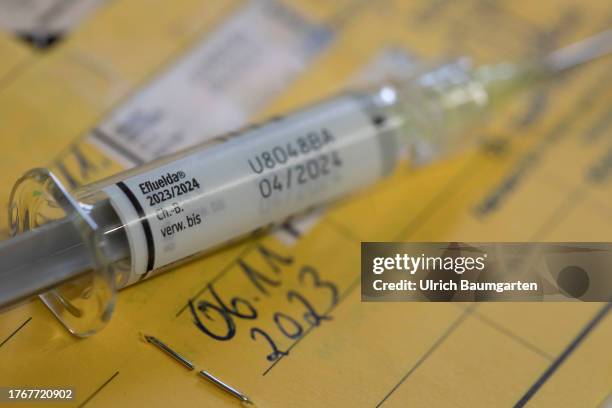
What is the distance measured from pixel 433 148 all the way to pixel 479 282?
0.41 ft

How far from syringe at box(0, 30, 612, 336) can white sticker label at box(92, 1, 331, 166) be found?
0.09 meters

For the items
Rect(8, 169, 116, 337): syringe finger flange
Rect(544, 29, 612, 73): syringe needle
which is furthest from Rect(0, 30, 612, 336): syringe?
Rect(544, 29, 612, 73): syringe needle

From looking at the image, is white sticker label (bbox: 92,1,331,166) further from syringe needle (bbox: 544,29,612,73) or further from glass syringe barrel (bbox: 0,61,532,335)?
syringe needle (bbox: 544,29,612,73)

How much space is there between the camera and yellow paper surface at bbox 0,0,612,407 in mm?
495

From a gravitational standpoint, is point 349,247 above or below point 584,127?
below

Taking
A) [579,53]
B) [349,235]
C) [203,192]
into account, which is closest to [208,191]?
[203,192]

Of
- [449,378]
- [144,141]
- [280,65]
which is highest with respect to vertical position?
[280,65]

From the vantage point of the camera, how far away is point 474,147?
0.65 metres

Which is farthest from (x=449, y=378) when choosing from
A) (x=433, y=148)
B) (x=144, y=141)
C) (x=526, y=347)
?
(x=144, y=141)

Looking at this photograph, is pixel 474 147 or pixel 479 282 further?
pixel 474 147

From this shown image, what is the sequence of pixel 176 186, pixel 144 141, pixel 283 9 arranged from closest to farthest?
1. pixel 176 186
2. pixel 144 141
3. pixel 283 9

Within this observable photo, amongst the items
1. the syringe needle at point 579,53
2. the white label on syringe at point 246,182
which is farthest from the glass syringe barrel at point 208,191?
the syringe needle at point 579,53

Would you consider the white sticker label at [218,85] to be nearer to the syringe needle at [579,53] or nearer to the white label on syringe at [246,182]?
the white label on syringe at [246,182]

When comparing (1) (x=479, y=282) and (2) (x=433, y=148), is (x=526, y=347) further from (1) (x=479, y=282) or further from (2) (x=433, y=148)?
(2) (x=433, y=148)
